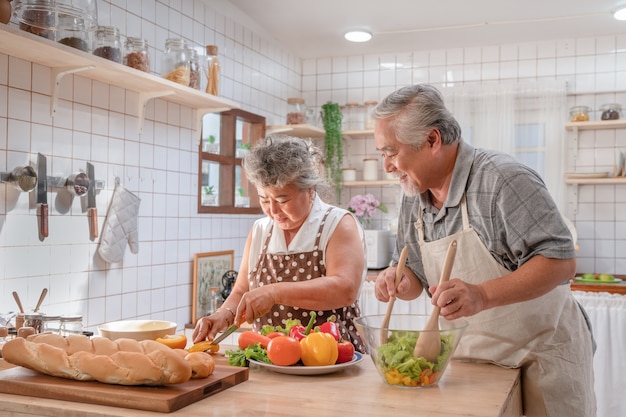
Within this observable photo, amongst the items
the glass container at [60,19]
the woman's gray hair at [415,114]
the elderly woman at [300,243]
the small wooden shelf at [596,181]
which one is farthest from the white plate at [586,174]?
the glass container at [60,19]

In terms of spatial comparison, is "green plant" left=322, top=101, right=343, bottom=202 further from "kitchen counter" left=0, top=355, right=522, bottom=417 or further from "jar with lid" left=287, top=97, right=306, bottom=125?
"kitchen counter" left=0, top=355, right=522, bottom=417

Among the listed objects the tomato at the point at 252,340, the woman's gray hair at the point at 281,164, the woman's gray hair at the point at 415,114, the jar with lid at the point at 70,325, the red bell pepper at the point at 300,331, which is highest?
the woman's gray hair at the point at 415,114

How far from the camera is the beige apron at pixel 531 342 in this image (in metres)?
1.71

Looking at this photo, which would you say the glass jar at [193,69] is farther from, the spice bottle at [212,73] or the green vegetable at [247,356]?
the green vegetable at [247,356]

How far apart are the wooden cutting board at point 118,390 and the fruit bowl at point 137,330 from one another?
41 cm

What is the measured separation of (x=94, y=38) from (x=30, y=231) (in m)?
0.78

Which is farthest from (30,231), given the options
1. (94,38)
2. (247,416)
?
(247,416)

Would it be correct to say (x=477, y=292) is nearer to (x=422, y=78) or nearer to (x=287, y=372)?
(x=287, y=372)

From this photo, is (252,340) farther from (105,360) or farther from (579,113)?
(579,113)

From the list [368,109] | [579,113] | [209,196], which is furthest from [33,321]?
[579,113]

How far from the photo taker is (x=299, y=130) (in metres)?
4.64

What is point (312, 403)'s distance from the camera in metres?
1.30

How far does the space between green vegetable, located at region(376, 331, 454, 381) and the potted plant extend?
2.49 metres

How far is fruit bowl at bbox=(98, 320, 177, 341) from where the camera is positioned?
184 centimetres
